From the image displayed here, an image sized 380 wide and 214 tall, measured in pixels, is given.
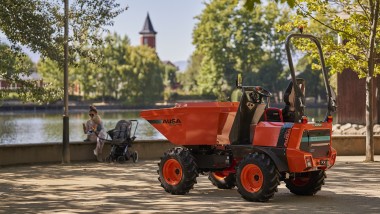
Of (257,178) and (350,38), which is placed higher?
(350,38)

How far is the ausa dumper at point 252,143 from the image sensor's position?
13.0m

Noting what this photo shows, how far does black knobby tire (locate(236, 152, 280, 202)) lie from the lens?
1291 cm

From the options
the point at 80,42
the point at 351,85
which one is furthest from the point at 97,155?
the point at 351,85

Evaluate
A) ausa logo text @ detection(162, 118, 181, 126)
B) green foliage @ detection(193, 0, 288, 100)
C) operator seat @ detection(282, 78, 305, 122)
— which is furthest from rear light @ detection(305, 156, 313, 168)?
green foliage @ detection(193, 0, 288, 100)

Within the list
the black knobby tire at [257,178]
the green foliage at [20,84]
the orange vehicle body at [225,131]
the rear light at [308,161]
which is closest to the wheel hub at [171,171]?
the orange vehicle body at [225,131]

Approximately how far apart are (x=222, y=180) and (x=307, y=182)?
1979 millimetres

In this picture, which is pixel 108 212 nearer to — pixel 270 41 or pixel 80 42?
pixel 80 42

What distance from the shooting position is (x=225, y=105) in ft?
48.0

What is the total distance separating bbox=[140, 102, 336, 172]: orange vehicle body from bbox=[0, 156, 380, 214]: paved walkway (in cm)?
72

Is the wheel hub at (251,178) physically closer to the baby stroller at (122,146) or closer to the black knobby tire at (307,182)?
the black knobby tire at (307,182)

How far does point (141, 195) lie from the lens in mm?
14516

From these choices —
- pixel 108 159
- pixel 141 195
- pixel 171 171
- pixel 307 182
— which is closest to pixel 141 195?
pixel 141 195

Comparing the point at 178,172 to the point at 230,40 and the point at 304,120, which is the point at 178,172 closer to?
the point at 304,120

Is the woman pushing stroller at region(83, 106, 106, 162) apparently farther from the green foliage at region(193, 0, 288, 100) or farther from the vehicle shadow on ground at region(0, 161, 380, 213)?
the green foliage at region(193, 0, 288, 100)
